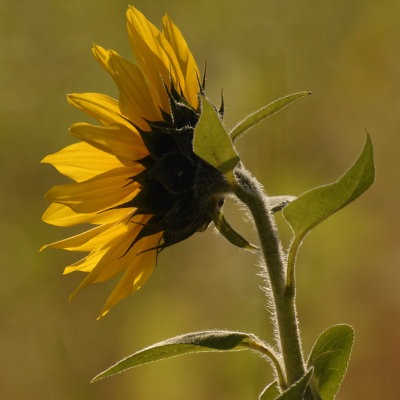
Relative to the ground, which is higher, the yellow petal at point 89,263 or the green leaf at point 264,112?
the green leaf at point 264,112

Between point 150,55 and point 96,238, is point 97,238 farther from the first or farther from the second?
point 150,55

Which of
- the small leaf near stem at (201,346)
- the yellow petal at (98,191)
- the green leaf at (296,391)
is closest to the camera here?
the green leaf at (296,391)

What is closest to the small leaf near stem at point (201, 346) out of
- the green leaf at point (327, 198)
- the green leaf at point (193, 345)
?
the green leaf at point (193, 345)

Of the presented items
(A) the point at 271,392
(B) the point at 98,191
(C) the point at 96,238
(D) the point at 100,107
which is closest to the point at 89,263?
(C) the point at 96,238

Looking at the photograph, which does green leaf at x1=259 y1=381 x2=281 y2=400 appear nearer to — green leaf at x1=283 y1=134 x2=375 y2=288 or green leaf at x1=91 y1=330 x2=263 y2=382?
green leaf at x1=91 y1=330 x2=263 y2=382

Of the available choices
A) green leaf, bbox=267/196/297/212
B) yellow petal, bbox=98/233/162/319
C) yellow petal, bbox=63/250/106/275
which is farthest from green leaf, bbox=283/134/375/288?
yellow petal, bbox=63/250/106/275

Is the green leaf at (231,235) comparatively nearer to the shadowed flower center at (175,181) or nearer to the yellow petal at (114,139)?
the shadowed flower center at (175,181)
